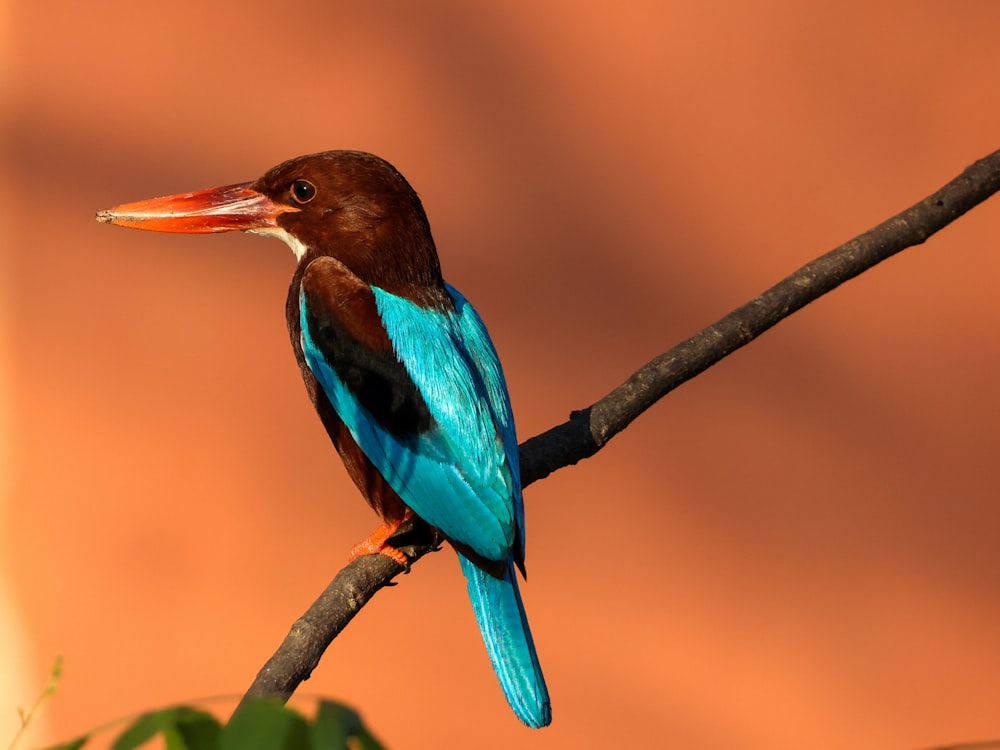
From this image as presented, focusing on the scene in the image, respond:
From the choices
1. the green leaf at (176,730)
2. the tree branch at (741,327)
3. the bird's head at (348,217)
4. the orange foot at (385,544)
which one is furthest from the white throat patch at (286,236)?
the green leaf at (176,730)

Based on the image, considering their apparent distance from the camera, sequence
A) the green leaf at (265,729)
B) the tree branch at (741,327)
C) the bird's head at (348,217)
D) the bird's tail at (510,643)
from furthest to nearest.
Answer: the bird's head at (348,217)
the bird's tail at (510,643)
the tree branch at (741,327)
the green leaf at (265,729)

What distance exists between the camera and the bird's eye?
74.4 inches

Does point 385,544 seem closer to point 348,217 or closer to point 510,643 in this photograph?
point 510,643

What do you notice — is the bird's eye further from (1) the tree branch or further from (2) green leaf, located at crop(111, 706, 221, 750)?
(2) green leaf, located at crop(111, 706, 221, 750)

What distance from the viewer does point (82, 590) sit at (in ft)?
9.24

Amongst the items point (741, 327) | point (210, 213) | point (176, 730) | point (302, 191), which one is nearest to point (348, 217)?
point (302, 191)

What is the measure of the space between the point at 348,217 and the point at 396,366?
11.2 inches

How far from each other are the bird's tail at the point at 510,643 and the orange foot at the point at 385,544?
0.11 m

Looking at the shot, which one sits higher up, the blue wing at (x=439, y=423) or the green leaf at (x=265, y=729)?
the blue wing at (x=439, y=423)

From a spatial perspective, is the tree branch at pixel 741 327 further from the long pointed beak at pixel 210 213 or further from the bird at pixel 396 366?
the long pointed beak at pixel 210 213

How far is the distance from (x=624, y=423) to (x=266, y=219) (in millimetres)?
689

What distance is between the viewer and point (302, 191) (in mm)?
1902

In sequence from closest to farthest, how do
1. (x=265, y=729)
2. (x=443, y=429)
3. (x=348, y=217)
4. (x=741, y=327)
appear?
(x=265, y=729)
(x=741, y=327)
(x=443, y=429)
(x=348, y=217)

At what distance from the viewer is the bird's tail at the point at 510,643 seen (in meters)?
1.61
